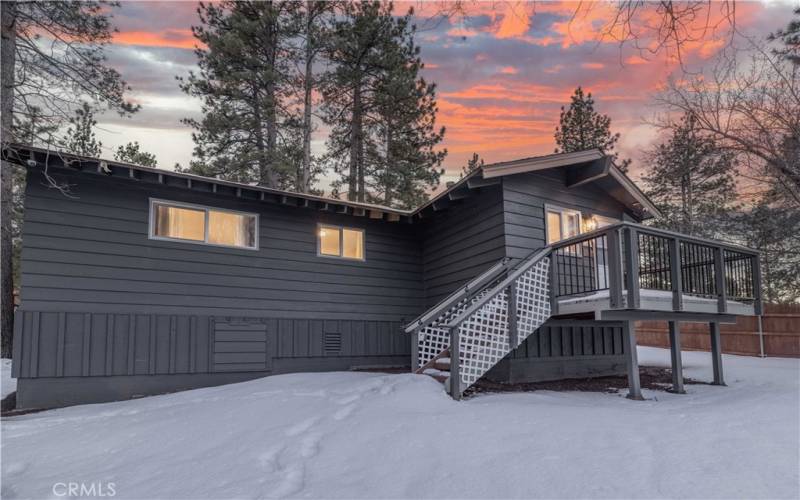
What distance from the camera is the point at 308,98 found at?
16.4m

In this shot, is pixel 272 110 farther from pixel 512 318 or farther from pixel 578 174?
pixel 512 318

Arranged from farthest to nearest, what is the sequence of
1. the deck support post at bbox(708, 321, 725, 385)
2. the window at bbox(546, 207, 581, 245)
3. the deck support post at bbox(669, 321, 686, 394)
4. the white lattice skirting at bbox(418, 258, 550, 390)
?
the window at bbox(546, 207, 581, 245) → the deck support post at bbox(708, 321, 725, 385) → the deck support post at bbox(669, 321, 686, 394) → the white lattice skirting at bbox(418, 258, 550, 390)

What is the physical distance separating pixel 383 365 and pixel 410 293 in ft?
5.70

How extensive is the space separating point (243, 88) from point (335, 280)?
916 cm

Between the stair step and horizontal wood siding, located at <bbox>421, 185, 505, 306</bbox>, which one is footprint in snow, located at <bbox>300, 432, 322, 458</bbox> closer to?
the stair step

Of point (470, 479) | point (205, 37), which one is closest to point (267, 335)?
point (470, 479)

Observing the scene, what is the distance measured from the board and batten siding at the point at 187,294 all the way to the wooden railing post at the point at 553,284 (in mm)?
3902

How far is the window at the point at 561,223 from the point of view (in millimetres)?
9367

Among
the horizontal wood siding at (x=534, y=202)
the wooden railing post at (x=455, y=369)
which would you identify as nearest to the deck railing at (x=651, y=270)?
the horizontal wood siding at (x=534, y=202)

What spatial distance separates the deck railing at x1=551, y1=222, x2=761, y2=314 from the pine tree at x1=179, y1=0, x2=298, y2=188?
32.4 feet

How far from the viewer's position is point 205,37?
A: 15.5 metres

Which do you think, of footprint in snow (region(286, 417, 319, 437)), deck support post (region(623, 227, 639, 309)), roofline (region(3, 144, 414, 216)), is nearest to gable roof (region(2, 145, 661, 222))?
roofline (region(3, 144, 414, 216))

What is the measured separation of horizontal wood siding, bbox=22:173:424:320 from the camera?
7539mm

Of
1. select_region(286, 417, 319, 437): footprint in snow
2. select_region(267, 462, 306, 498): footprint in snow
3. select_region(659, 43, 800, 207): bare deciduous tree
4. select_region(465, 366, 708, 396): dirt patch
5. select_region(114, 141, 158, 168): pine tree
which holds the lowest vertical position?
select_region(465, 366, 708, 396): dirt patch
